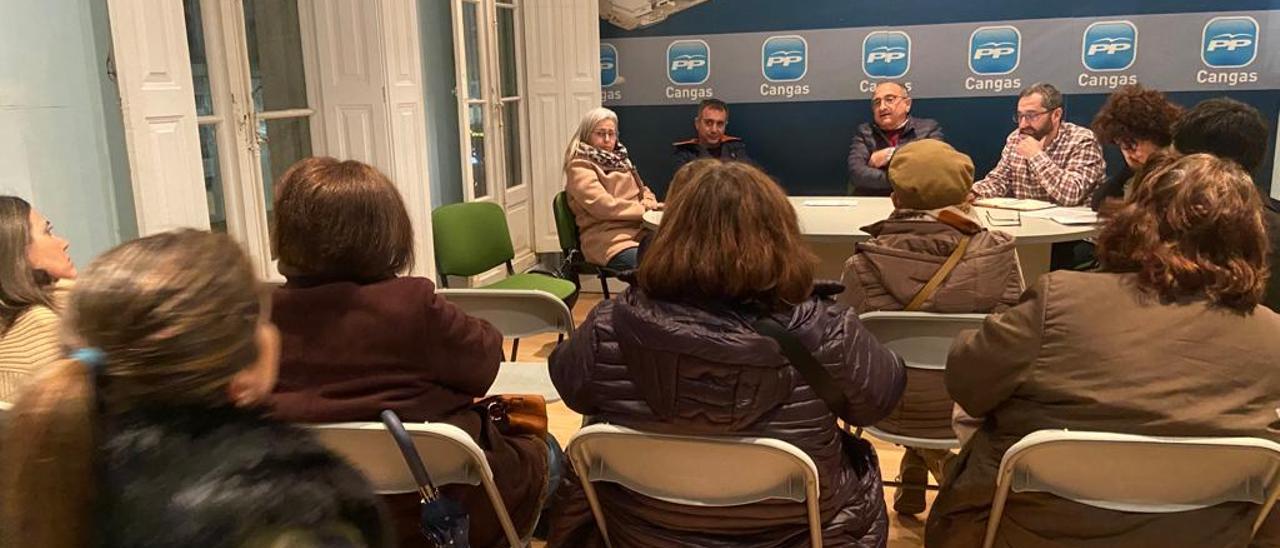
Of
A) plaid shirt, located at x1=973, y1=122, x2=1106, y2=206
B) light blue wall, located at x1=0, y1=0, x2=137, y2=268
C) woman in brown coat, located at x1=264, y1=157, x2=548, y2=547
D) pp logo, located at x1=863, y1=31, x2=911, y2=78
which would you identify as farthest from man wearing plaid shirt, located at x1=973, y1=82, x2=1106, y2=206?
light blue wall, located at x1=0, y1=0, x2=137, y2=268

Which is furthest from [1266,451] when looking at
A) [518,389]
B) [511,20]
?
[511,20]

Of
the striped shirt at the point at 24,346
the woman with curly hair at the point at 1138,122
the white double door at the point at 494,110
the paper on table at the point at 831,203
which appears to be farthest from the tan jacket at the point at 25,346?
the woman with curly hair at the point at 1138,122

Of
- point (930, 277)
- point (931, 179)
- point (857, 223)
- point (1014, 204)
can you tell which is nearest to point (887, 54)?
point (1014, 204)

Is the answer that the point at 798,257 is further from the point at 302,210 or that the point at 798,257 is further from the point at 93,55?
the point at 93,55

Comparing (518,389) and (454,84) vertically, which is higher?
(454,84)

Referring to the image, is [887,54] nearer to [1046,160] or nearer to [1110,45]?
[1110,45]

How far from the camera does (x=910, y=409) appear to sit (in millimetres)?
2410

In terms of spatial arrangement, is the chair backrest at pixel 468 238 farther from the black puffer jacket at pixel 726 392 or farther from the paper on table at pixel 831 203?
the black puffer jacket at pixel 726 392

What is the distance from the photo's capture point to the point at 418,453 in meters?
1.72

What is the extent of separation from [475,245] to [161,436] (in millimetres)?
3384

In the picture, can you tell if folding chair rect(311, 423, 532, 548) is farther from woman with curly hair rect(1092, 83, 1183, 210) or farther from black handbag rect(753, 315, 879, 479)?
woman with curly hair rect(1092, 83, 1183, 210)

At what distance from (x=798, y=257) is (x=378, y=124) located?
3.06 m

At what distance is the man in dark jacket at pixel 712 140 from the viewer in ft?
18.8

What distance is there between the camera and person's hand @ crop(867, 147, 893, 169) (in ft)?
17.7
